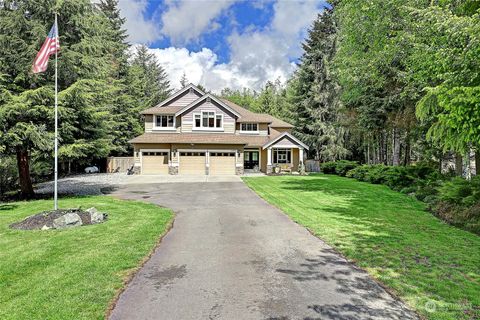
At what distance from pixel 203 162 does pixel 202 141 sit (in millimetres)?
2060

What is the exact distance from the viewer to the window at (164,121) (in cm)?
3105

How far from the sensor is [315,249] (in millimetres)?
7543

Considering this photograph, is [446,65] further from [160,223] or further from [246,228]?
[160,223]

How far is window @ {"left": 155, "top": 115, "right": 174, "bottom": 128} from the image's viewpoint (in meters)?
31.0

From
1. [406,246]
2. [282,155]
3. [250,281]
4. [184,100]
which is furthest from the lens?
[184,100]

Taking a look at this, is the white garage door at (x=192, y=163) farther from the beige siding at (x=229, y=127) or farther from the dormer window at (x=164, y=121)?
the dormer window at (x=164, y=121)

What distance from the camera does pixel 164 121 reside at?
31094mm

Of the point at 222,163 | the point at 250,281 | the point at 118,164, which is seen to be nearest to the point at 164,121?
the point at 222,163

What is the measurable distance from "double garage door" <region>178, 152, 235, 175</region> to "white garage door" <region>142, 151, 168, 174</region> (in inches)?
64.3

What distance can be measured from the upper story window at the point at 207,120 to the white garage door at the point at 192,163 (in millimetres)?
3080

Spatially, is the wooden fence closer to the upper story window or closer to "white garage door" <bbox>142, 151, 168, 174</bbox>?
"white garage door" <bbox>142, 151, 168, 174</bbox>

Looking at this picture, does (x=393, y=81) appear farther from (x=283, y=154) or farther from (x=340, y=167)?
(x=283, y=154)

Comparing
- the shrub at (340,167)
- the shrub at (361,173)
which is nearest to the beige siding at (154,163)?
the shrub at (340,167)

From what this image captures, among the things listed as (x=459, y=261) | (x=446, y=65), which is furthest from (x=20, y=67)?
(x=459, y=261)
